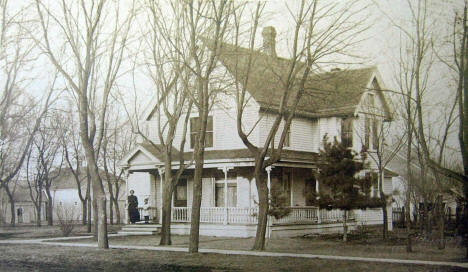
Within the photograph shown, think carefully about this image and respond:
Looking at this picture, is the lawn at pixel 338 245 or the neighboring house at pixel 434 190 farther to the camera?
the neighboring house at pixel 434 190

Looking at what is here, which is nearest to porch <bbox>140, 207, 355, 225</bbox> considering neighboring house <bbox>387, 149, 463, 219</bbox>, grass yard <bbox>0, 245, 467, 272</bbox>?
neighboring house <bbox>387, 149, 463, 219</bbox>

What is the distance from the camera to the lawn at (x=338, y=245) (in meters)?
17.2

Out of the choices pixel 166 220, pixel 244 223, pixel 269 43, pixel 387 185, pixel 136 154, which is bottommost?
pixel 244 223

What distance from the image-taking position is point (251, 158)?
25078mm

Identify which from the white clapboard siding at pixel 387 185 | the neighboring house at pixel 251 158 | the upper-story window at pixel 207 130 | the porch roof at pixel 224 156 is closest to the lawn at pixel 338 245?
the neighboring house at pixel 251 158

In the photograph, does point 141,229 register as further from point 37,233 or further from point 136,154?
point 37,233

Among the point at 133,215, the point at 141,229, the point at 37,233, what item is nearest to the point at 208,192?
the point at 141,229

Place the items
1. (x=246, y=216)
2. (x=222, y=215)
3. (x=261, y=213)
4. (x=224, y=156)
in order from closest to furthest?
1. (x=261, y=213)
2. (x=246, y=216)
3. (x=224, y=156)
4. (x=222, y=215)

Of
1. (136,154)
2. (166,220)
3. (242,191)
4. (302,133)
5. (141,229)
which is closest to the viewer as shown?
(166,220)

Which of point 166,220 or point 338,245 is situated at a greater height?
point 166,220

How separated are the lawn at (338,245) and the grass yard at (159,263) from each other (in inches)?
99.6

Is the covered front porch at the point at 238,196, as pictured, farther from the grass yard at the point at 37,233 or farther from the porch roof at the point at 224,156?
the grass yard at the point at 37,233

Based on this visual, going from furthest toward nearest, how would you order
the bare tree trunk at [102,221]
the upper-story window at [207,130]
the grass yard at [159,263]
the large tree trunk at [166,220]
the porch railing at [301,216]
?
the upper-story window at [207,130], the porch railing at [301,216], the large tree trunk at [166,220], the bare tree trunk at [102,221], the grass yard at [159,263]

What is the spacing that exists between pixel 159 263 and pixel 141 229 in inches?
497
